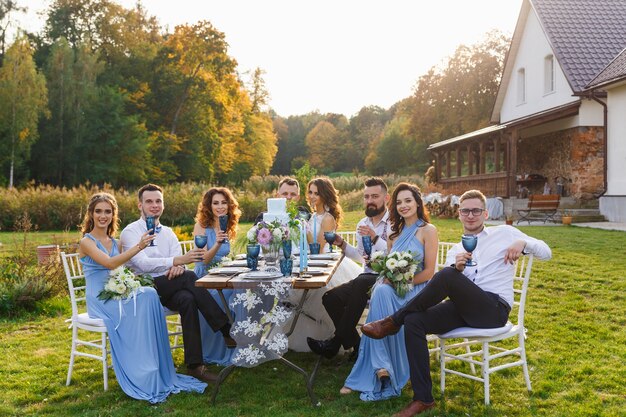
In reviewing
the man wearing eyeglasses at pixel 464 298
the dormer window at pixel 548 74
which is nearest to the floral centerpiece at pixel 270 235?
the man wearing eyeglasses at pixel 464 298

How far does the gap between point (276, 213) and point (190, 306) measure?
3.41ft

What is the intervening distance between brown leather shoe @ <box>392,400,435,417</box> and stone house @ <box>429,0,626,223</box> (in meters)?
14.8

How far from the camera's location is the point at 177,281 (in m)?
5.03

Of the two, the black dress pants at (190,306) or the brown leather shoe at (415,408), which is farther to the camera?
the black dress pants at (190,306)

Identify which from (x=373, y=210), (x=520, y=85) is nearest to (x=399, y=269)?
(x=373, y=210)

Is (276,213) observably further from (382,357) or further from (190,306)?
(382,357)

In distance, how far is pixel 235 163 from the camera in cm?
4378

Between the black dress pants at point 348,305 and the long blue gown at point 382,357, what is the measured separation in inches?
11.4

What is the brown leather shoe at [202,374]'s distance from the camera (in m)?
4.71

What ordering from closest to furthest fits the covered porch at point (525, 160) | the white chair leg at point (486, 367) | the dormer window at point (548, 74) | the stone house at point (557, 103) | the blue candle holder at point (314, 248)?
the white chair leg at point (486, 367)
the blue candle holder at point (314, 248)
the stone house at point (557, 103)
the covered porch at point (525, 160)
the dormer window at point (548, 74)

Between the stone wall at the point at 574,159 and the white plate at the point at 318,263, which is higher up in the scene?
the stone wall at the point at 574,159

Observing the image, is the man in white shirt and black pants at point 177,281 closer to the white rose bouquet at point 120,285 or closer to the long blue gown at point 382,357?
the white rose bouquet at point 120,285

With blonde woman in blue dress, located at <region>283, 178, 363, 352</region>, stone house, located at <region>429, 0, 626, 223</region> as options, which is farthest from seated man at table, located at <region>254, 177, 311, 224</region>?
stone house, located at <region>429, 0, 626, 223</region>

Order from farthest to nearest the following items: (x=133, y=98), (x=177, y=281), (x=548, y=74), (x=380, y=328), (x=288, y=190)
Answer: (x=133, y=98), (x=548, y=74), (x=288, y=190), (x=177, y=281), (x=380, y=328)
